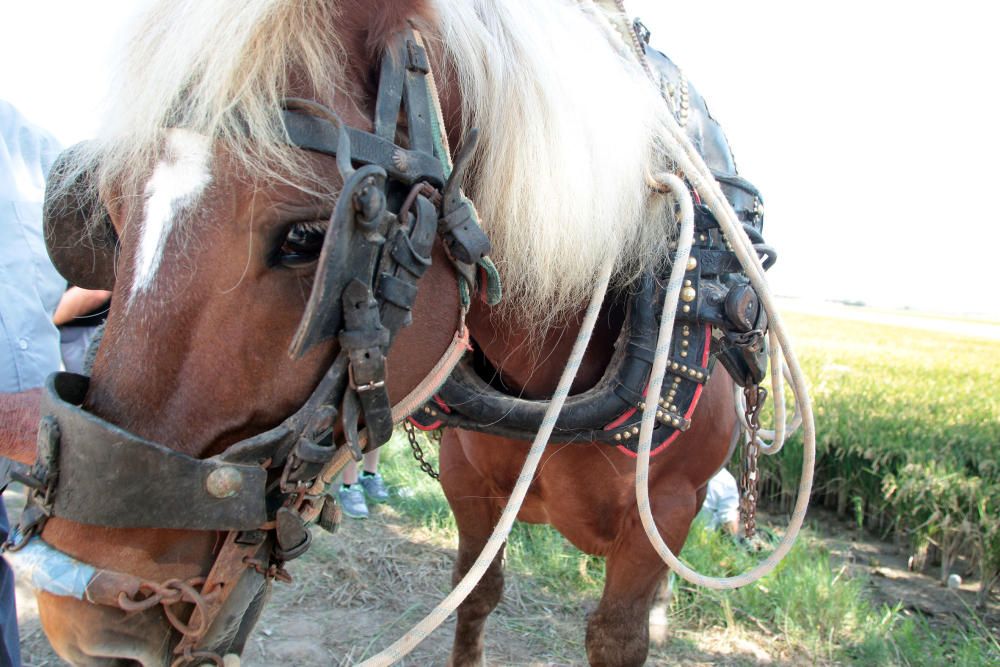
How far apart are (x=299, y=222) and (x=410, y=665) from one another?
2.50 m

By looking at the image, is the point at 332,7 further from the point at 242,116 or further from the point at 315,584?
the point at 315,584

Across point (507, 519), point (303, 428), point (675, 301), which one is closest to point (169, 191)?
point (303, 428)

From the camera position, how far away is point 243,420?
988 mm

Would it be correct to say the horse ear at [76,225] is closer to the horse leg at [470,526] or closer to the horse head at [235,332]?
the horse head at [235,332]

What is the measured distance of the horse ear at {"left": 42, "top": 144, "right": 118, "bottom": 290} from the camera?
131 centimetres

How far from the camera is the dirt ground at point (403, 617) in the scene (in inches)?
117

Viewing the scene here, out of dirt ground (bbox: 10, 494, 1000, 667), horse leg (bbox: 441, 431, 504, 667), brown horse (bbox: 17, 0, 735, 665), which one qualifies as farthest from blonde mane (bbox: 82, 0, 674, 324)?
dirt ground (bbox: 10, 494, 1000, 667)

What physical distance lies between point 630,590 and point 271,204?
1380 millimetres

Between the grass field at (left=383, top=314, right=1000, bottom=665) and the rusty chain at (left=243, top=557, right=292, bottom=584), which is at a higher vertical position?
the rusty chain at (left=243, top=557, right=292, bottom=584)

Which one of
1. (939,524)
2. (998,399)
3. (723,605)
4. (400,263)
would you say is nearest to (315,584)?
(723,605)

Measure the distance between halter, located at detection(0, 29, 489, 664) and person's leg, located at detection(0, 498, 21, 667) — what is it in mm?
1199

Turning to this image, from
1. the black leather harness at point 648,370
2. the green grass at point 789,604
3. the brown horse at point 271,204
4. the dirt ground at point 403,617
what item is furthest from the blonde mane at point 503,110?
the green grass at point 789,604

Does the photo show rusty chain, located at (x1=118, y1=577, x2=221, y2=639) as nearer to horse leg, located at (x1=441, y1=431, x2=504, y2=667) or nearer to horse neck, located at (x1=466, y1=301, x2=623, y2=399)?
horse neck, located at (x1=466, y1=301, x2=623, y2=399)

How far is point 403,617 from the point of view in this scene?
3.19m
